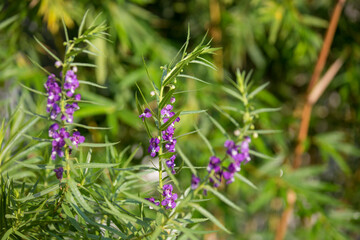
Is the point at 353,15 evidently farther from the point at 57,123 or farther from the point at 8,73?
the point at 57,123

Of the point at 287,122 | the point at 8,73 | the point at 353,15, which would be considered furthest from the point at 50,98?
the point at 353,15

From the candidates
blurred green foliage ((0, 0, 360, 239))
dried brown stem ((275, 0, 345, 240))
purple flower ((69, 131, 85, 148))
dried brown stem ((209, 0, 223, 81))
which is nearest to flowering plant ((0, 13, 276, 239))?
purple flower ((69, 131, 85, 148))

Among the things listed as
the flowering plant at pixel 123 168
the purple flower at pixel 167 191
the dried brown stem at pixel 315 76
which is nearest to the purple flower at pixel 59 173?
the flowering plant at pixel 123 168

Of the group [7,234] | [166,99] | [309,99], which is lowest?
[309,99]

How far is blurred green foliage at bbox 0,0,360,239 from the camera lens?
4.14 ft

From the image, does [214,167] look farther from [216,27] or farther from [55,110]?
[216,27]

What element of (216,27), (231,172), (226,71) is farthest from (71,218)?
(226,71)

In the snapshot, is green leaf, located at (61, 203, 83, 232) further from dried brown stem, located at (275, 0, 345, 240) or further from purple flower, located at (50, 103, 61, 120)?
dried brown stem, located at (275, 0, 345, 240)

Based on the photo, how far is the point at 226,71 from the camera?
1669mm

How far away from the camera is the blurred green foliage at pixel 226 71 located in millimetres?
1263

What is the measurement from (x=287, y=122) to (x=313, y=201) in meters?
0.40

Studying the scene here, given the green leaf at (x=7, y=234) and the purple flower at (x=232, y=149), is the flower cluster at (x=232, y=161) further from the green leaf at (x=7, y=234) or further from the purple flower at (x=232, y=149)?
the green leaf at (x=7, y=234)

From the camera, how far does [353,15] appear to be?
6.32 feet

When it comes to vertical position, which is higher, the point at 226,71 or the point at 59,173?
the point at 59,173
